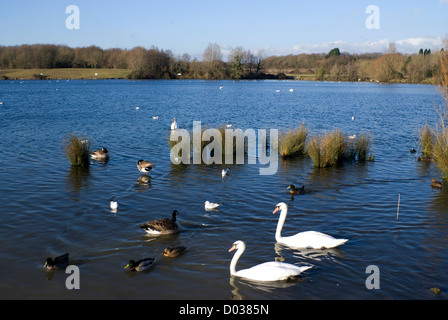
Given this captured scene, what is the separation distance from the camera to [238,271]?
25.1ft

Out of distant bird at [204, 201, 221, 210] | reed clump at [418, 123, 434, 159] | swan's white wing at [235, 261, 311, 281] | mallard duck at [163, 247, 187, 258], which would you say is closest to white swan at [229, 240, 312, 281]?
swan's white wing at [235, 261, 311, 281]

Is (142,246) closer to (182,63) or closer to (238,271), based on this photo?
(238,271)

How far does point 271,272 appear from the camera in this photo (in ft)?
24.0

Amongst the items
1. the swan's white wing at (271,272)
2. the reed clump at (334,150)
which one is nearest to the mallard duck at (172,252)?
the swan's white wing at (271,272)

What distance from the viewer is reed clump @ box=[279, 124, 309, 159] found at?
1809cm

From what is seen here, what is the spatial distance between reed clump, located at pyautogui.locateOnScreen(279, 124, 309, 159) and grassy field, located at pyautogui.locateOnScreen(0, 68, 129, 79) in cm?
10418

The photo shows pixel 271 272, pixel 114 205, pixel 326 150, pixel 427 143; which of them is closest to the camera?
pixel 271 272

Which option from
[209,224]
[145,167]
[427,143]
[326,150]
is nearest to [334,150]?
[326,150]

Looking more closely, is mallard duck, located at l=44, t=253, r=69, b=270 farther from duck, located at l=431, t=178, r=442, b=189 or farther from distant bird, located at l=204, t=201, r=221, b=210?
duck, located at l=431, t=178, r=442, b=189

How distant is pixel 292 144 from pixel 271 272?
11.5 m

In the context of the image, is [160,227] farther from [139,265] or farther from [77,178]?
[77,178]
